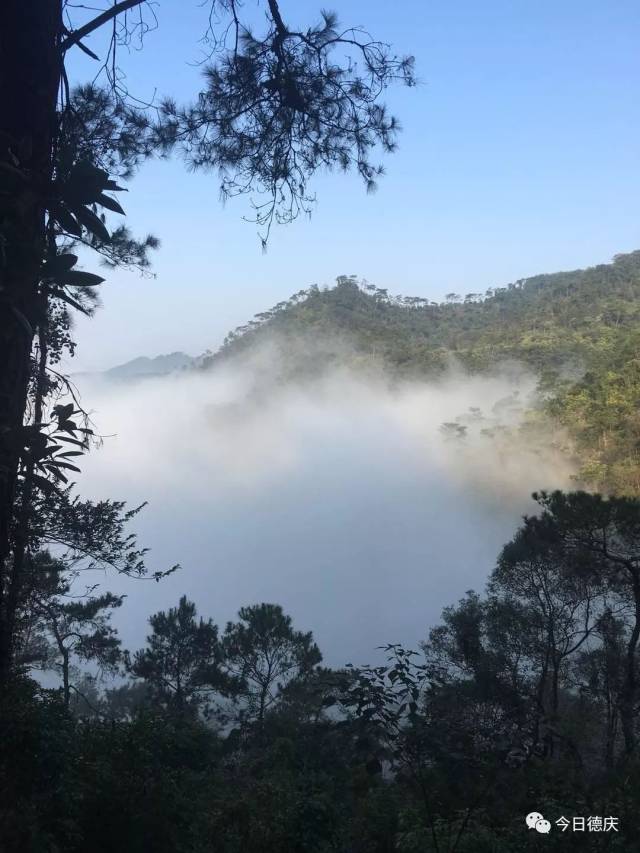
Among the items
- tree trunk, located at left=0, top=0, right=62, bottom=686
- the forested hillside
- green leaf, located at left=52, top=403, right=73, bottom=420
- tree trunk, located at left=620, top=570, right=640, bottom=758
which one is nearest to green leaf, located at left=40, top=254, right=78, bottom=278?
tree trunk, located at left=0, top=0, right=62, bottom=686

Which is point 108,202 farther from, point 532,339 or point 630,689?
point 532,339

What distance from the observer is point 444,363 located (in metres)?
71.0

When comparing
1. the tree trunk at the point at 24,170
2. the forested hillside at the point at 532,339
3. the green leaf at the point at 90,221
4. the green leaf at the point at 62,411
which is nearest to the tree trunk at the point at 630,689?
the green leaf at the point at 62,411

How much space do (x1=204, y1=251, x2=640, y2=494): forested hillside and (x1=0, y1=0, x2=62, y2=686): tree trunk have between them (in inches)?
1036

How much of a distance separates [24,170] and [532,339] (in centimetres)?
6767

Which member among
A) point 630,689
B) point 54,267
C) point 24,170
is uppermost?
point 24,170

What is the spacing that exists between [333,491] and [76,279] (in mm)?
70519

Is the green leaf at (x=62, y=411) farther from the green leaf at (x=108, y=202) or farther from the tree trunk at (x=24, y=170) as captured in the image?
the green leaf at (x=108, y=202)

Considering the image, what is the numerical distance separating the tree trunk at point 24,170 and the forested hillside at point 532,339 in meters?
26.3

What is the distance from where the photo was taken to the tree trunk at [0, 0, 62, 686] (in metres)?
1.65

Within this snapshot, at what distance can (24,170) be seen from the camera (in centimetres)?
175

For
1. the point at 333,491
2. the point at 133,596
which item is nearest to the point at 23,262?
the point at 133,596

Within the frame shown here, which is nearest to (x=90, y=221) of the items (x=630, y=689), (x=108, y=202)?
(x=108, y=202)

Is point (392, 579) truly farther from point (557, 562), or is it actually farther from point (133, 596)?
point (557, 562)
